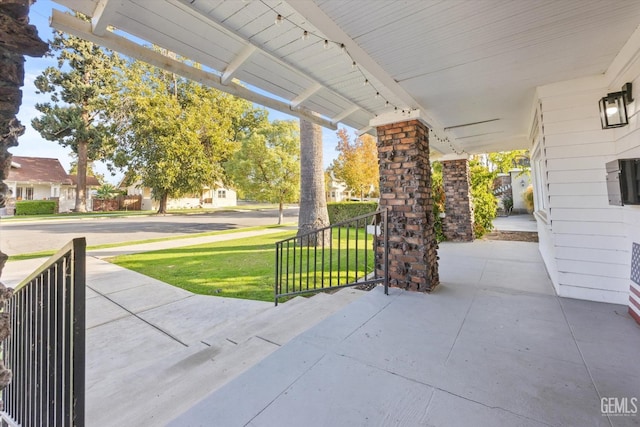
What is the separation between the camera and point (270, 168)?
43.6 feet

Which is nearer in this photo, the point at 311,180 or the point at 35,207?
the point at 311,180

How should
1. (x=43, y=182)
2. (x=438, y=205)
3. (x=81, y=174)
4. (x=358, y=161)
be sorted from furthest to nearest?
(x=43, y=182), (x=81, y=174), (x=358, y=161), (x=438, y=205)

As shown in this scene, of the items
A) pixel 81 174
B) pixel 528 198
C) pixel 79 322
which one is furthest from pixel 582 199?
pixel 81 174

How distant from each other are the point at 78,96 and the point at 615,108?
2733cm

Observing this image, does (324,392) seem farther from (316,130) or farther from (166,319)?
(316,130)

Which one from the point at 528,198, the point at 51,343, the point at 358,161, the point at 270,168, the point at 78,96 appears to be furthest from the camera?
the point at 78,96

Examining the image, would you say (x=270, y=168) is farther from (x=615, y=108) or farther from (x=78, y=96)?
(x=78, y=96)

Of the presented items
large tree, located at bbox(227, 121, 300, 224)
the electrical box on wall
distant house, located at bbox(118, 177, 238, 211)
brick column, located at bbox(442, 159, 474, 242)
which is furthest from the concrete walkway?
distant house, located at bbox(118, 177, 238, 211)

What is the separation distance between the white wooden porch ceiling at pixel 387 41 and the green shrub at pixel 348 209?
29.7 feet

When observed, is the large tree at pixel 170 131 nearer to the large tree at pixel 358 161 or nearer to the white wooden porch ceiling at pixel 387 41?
the large tree at pixel 358 161

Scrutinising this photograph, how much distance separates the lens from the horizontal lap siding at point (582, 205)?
9.75 ft

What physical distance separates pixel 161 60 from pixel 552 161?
4.19 metres

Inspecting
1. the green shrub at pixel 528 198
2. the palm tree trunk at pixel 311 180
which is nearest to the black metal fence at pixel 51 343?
the palm tree trunk at pixel 311 180

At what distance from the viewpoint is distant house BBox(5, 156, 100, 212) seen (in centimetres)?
2466
